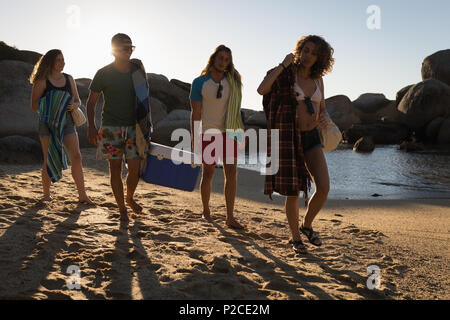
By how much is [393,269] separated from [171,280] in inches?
65.6

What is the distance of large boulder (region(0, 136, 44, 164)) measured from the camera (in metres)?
8.86

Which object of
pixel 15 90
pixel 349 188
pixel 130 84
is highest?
pixel 15 90

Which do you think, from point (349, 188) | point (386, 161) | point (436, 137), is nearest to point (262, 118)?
point (436, 137)

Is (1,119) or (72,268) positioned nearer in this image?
(72,268)

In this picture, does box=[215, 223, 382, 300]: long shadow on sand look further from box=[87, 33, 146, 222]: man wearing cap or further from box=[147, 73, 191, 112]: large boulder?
box=[147, 73, 191, 112]: large boulder

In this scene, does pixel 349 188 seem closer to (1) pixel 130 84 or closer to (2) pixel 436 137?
(1) pixel 130 84

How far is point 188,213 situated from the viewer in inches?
195

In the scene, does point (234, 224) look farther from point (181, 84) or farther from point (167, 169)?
point (181, 84)

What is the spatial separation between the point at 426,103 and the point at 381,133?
11.4 feet

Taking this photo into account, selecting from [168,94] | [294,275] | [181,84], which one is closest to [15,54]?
[168,94]

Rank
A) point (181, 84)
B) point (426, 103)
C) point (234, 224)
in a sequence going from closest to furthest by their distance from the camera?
1. point (234, 224)
2. point (181, 84)
3. point (426, 103)

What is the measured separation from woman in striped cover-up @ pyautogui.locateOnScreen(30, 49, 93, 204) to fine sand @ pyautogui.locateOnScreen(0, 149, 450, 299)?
398 millimetres

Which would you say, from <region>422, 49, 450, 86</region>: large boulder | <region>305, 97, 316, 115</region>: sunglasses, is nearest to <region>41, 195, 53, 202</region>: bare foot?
<region>305, 97, 316, 115</region>: sunglasses

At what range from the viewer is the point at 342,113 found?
44.1 m
